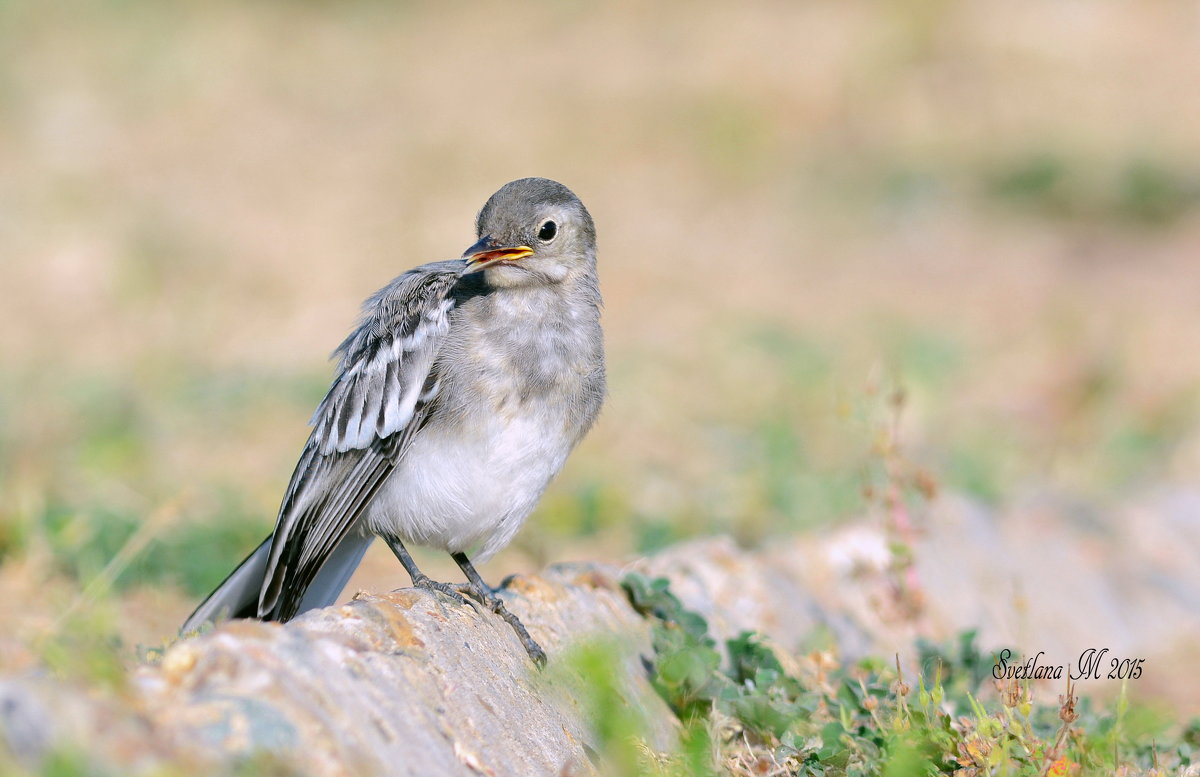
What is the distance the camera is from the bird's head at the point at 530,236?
4.30 m

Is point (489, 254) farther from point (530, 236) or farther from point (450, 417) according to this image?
point (450, 417)

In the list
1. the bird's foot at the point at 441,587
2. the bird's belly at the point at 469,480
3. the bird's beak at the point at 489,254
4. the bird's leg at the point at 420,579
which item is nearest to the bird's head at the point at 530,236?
the bird's beak at the point at 489,254

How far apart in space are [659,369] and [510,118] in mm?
6822

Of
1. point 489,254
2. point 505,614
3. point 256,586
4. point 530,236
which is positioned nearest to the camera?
point 505,614

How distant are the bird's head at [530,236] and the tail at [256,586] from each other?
3.16 ft

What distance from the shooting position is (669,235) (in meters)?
13.1

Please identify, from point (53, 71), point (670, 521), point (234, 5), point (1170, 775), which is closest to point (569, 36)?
point (234, 5)

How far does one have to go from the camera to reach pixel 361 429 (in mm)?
4227

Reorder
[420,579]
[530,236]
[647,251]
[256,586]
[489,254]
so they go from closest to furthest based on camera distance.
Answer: [420,579]
[256,586]
[489,254]
[530,236]
[647,251]

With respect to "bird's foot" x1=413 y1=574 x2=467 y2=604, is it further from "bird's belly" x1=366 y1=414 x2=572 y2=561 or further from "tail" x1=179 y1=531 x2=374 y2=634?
"tail" x1=179 y1=531 x2=374 y2=634

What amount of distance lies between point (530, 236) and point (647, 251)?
322 inches

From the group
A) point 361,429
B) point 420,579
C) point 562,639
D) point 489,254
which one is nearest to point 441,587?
point 420,579

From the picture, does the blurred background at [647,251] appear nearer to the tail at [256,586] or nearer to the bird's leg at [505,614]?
the tail at [256,586]

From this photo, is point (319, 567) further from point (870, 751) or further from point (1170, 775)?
point (1170, 775)
